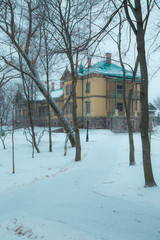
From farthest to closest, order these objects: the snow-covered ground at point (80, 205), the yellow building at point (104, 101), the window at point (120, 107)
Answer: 1. the window at point (120, 107)
2. the yellow building at point (104, 101)
3. the snow-covered ground at point (80, 205)

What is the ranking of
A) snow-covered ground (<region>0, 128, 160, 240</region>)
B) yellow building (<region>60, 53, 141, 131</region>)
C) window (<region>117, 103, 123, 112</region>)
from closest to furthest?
snow-covered ground (<region>0, 128, 160, 240</region>) < yellow building (<region>60, 53, 141, 131</region>) < window (<region>117, 103, 123, 112</region>)

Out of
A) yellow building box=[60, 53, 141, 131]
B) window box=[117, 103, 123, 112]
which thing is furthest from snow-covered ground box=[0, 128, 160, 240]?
window box=[117, 103, 123, 112]

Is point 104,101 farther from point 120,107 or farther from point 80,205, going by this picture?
point 80,205

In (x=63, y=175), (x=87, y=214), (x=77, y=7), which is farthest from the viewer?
(x=77, y=7)

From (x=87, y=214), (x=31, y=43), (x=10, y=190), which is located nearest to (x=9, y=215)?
(x=87, y=214)

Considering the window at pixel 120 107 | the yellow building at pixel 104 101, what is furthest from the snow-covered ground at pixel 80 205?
the window at pixel 120 107

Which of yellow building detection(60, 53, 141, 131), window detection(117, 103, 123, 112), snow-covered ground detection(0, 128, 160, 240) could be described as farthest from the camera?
window detection(117, 103, 123, 112)

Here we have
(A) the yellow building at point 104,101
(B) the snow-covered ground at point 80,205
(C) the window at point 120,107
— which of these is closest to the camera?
(B) the snow-covered ground at point 80,205

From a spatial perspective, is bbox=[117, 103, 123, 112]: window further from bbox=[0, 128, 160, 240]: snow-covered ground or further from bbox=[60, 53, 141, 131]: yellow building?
bbox=[0, 128, 160, 240]: snow-covered ground

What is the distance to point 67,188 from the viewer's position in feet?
25.7

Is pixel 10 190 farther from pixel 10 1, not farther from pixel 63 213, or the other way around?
pixel 10 1

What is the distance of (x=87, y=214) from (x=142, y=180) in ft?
11.2

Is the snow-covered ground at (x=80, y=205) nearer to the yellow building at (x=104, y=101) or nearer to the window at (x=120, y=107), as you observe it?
the yellow building at (x=104, y=101)

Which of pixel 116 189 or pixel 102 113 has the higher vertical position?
pixel 102 113
